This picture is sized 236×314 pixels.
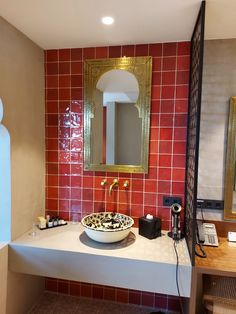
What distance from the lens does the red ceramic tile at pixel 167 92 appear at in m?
2.09

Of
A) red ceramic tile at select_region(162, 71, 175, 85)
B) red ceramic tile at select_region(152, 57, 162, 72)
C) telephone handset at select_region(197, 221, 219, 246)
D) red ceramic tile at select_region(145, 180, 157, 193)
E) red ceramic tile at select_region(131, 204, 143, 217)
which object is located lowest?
telephone handset at select_region(197, 221, 219, 246)

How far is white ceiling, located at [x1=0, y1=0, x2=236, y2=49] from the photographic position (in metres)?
1.51

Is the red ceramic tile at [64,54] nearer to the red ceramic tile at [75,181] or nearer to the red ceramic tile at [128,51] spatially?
the red ceramic tile at [128,51]

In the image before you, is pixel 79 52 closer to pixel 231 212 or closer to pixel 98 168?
pixel 98 168

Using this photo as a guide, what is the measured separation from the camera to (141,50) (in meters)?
2.12

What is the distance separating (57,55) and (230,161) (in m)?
1.79

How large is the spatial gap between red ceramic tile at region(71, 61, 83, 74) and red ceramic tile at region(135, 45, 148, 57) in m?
0.52

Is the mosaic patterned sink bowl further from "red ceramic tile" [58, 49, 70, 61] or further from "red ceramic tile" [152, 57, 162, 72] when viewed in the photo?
"red ceramic tile" [58, 49, 70, 61]

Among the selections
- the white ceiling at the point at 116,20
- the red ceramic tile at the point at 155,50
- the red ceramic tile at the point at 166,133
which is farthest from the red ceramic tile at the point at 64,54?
the red ceramic tile at the point at 166,133

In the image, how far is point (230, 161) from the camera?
200cm

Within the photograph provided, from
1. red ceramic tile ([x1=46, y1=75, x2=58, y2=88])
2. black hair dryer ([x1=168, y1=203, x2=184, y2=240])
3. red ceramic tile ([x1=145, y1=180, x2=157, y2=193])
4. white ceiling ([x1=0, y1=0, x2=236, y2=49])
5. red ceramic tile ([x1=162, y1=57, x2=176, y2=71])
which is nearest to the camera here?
white ceiling ([x1=0, y1=0, x2=236, y2=49])

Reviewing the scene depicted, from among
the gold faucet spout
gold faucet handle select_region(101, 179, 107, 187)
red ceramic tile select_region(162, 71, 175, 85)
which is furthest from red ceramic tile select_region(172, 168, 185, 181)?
red ceramic tile select_region(162, 71, 175, 85)

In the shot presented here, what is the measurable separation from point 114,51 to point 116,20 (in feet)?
1.51

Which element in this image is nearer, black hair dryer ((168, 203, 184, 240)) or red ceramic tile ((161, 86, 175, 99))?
black hair dryer ((168, 203, 184, 240))
